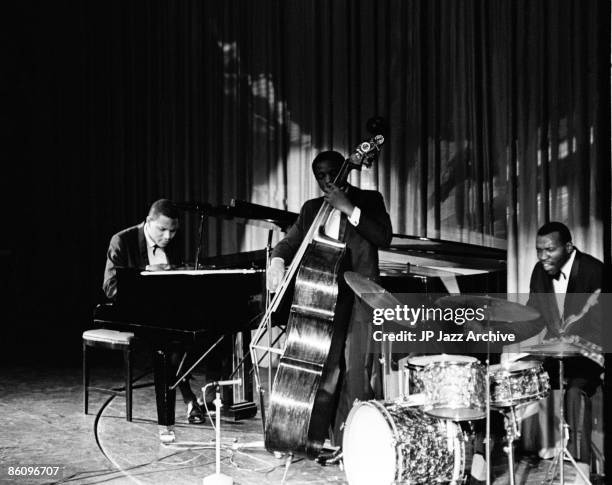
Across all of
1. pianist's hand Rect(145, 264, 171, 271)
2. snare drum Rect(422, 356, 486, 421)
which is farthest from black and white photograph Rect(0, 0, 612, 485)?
pianist's hand Rect(145, 264, 171, 271)

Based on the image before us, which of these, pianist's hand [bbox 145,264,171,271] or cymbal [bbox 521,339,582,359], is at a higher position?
pianist's hand [bbox 145,264,171,271]

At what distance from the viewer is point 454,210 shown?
5695 millimetres

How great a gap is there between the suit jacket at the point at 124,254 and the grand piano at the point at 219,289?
0.28 meters

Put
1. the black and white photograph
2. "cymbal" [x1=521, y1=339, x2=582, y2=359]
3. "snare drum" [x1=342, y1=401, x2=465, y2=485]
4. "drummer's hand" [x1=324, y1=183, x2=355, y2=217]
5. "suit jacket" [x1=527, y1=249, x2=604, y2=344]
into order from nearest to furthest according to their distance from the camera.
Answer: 1. "cymbal" [x1=521, y1=339, x2=582, y2=359]
2. "snare drum" [x1=342, y1=401, x2=465, y2=485]
3. the black and white photograph
4. "suit jacket" [x1=527, y1=249, x2=604, y2=344]
5. "drummer's hand" [x1=324, y1=183, x2=355, y2=217]

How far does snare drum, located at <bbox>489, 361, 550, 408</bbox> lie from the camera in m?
3.32

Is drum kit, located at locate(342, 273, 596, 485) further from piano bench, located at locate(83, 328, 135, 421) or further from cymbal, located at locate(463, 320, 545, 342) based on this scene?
piano bench, located at locate(83, 328, 135, 421)

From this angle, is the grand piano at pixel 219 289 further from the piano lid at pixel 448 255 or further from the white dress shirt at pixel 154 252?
the white dress shirt at pixel 154 252

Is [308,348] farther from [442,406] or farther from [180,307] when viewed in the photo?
[180,307]

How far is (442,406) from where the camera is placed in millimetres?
3316

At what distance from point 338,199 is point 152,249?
66.4 inches

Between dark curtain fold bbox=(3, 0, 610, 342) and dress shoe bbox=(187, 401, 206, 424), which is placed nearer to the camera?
dark curtain fold bbox=(3, 0, 610, 342)

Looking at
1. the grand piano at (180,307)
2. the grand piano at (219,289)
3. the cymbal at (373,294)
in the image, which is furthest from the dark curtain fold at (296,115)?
the grand piano at (180,307)

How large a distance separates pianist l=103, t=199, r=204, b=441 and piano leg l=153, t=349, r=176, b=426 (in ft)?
0.72

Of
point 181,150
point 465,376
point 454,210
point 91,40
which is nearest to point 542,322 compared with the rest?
point 465,376
